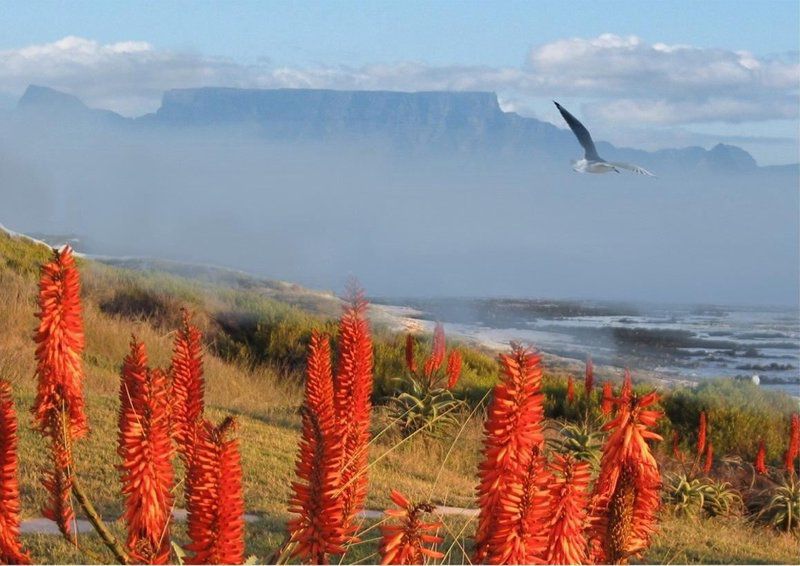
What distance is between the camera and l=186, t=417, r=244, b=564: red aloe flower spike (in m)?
1.83

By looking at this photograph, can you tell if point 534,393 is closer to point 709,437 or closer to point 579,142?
point 579,142

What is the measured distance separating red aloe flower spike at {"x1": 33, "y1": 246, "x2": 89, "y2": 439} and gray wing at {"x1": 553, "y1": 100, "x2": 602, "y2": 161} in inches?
264

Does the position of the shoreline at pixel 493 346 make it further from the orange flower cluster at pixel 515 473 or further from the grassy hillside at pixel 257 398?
the orange flower cluster at pixel 515 473

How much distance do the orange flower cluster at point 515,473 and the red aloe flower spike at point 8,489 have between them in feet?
2.83

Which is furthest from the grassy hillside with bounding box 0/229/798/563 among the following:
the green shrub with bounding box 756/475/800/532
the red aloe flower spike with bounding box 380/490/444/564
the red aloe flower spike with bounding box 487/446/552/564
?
the red aloe flower spike with bounding box 380/490/444/564

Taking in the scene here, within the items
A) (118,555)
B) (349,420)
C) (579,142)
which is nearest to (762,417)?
(579,142)

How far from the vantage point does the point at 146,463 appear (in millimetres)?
2064

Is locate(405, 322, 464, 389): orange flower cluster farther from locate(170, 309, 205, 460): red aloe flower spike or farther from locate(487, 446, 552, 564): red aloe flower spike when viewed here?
locate(487, 446, 552, 564): red aloe flower spike

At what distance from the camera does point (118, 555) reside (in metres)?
2.12

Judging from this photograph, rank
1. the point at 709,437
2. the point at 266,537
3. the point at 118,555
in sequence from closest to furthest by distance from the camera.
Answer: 1. the point at 118,555
2. the point at 266,537
3. the point at 709,437

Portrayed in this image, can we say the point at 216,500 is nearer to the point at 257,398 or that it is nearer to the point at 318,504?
the point at 318,504

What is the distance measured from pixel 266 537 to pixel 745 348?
443 inches

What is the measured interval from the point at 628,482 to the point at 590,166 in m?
6.78

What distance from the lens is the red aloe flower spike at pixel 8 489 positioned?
2041 millimetres
